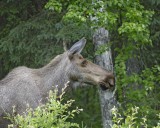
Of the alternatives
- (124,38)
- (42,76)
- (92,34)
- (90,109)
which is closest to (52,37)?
(92,34)

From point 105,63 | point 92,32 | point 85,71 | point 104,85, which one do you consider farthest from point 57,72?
point 92,32

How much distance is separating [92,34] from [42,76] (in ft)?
10.4

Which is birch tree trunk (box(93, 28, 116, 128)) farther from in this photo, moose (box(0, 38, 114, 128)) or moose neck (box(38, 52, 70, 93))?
moose neck (box(38, 52, 70, 93))

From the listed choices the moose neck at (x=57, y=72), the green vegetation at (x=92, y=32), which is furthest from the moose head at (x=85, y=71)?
the green vegetation at (x=92, y=32)

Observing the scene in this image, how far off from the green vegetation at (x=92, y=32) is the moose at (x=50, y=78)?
2.35 ft

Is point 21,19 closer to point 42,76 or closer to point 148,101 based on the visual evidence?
point 148,101

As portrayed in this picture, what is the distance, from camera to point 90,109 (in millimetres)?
21406

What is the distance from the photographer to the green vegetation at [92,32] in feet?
39.9

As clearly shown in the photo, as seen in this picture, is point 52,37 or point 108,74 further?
point 52,37

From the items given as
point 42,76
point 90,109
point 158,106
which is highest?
point 42,76

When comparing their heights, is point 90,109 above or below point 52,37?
below

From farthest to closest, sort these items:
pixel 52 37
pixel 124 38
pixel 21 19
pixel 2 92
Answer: pixel 21 19 < pixel 52 37 < pixel 124 38 < pixel 2 92

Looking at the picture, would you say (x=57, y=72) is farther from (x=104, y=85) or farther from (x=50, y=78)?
(x=104, y=85)

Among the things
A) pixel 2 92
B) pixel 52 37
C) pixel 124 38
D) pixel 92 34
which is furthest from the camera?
pixel 52 37
